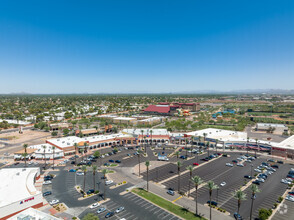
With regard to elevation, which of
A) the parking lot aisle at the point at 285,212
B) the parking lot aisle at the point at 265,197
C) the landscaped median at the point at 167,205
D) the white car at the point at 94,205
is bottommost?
the parking lot aisle at the point at 265,197

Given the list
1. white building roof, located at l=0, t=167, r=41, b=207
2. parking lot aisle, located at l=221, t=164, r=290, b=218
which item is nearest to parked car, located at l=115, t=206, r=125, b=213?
white building roof, located at l=0, t=167, r=41, b=207

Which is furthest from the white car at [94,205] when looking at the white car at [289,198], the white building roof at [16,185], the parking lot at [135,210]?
the white car at [289,198]

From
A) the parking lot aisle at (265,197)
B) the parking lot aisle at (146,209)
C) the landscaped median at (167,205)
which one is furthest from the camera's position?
the parking lot aisle at (265,197)

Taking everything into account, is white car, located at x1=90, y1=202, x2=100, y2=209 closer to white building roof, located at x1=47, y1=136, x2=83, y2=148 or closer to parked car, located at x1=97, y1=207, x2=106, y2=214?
parked car, located at x1=97, y1=207, x2=106, y2=214

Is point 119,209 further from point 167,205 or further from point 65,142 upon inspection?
point 65,142

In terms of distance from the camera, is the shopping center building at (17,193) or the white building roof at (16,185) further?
the white building roof at (16,185)

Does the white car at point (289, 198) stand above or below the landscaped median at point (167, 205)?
below

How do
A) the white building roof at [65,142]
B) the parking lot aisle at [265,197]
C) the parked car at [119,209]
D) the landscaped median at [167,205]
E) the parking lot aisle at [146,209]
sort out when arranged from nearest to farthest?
the landscaped median at [167,205] < the parking lot aisle at [146,209] < the parked car at [119,209] < the parking lot aisle at [265,197] < the white building roof at [65,142]

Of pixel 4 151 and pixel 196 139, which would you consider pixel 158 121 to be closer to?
pixel 196 139

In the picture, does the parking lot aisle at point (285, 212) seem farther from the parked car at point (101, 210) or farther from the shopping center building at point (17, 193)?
the shopping center building at point (17, 193)
